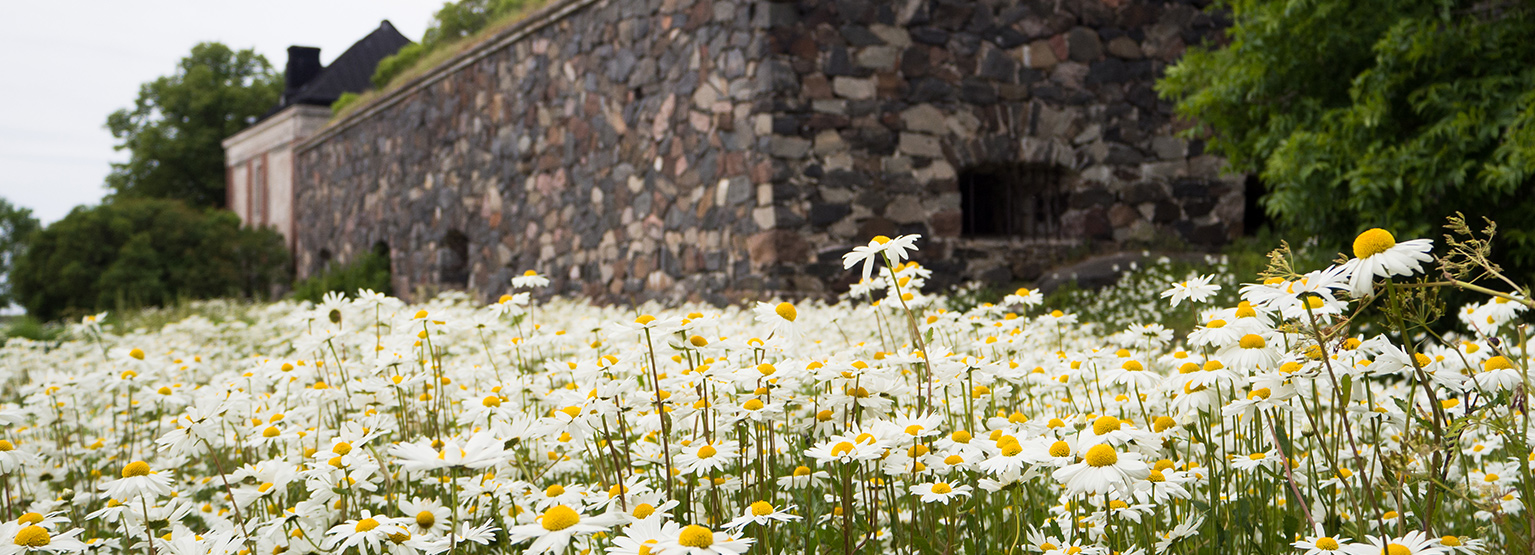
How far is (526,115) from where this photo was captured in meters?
12.7

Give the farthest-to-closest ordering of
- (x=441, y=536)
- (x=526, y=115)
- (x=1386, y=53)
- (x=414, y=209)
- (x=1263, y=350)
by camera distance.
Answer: (x=414, y=209) < (x=526, y=115) < (x=1386, y=53) < (x=441, y=536) < (x=1263, y=350)

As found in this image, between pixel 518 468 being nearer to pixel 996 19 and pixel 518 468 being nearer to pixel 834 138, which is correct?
pixel 834 138

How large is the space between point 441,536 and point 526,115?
10.9 m

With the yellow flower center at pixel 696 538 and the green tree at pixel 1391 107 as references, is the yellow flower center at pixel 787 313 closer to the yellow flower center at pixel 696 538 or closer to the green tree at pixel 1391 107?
the yellow flower center at pixel 696 538

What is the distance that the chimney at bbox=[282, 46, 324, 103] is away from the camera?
93.9ft

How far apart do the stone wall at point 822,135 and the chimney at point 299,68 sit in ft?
61.5

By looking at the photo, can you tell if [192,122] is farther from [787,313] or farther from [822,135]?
[787,313]

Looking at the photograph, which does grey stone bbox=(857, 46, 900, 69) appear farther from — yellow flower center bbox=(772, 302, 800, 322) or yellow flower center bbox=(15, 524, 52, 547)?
yellow flower center bbox=(15, 524, 52, 547)

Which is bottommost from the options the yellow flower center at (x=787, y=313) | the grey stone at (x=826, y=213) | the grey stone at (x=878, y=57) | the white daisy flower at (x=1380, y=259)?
the yellow flower center at (x=787, y=313)

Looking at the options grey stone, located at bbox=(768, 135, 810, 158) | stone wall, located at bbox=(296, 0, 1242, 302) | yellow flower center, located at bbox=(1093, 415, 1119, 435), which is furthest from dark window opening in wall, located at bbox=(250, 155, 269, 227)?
yellow flower center, located at bbox=(1093, 415, 1119, 435)

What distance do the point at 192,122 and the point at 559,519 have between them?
3418 cm

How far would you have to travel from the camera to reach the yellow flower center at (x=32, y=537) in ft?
6.66

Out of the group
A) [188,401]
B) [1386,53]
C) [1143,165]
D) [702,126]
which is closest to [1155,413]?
[188,401]

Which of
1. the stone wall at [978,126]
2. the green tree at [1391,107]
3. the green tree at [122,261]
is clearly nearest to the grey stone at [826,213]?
the stone wall at [978,126]
